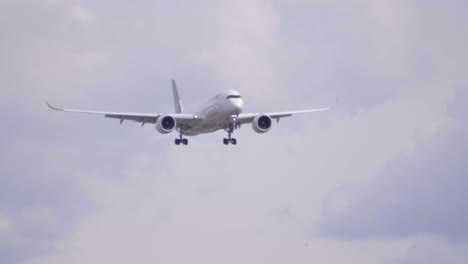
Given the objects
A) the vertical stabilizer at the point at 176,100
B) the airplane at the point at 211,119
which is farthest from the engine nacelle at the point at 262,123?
the vertical stabilizer at the point at 176,100

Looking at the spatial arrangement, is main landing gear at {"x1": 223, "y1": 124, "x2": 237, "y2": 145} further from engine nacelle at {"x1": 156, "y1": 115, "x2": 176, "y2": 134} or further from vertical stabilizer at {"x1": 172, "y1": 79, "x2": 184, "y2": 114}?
vertical stabilizer at {"x1": 172, "y1": 79, "x2": 184, "y2": 114}

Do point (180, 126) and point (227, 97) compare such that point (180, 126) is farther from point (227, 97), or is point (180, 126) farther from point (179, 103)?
point (179, 103)

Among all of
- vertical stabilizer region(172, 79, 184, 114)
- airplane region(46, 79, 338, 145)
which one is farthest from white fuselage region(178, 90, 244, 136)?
vertical stabilizer region(172, 79, 184, 114)

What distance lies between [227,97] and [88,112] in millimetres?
12929

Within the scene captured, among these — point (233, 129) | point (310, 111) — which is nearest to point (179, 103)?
point (310, 111)

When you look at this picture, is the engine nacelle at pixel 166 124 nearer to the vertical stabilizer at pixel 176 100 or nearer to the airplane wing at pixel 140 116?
the airplane wing at pixel 140 116

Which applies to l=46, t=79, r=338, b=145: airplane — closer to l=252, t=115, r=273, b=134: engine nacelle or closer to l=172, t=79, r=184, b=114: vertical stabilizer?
l=252, t=115, r=273, b=134: engine nacelle

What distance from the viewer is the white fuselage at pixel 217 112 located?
115000 millimetres

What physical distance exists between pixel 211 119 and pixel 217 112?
1.12m

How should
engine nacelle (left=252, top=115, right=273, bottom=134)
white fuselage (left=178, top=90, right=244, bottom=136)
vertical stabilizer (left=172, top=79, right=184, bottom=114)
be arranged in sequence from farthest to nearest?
1. vertical stabilizer (left=172, top=79, right=184, bottom=114)
2. engine nacelle (left=252, top=115, right=273, bottom=134)
3. white fuselage (left=178, top=90, right=244, bottom=136)

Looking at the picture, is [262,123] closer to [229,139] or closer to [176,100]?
[229,139]

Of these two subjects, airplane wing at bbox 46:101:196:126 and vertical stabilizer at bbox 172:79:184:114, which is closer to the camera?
airplane wing at bbox 46:101:196:126

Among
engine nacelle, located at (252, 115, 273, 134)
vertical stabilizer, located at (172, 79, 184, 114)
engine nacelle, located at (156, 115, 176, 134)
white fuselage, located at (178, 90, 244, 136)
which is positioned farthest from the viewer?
vertical stabilizer, located at (172, 79, 184, 114)

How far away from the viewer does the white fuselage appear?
115 m
